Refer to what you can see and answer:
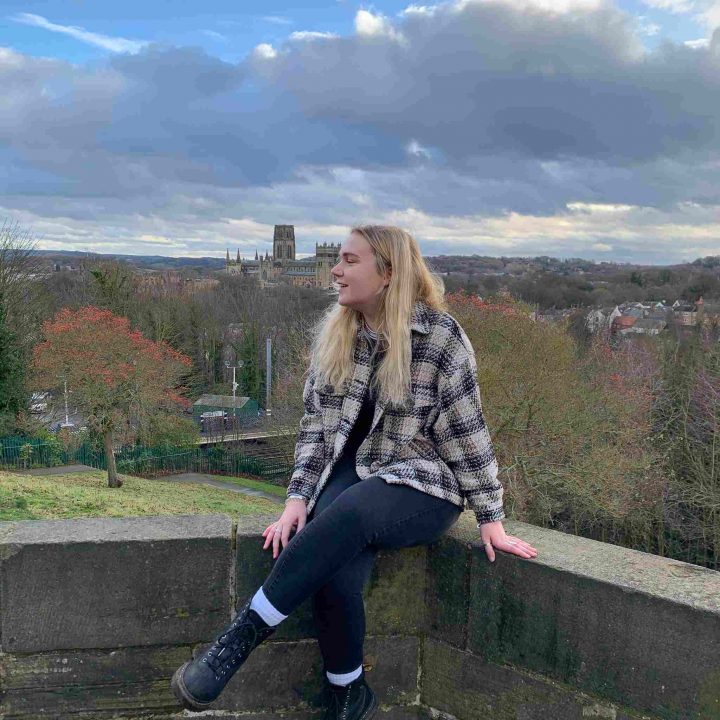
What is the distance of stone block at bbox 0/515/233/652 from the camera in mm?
2469

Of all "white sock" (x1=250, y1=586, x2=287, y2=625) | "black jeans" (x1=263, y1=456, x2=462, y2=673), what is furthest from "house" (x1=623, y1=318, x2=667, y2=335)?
"white sock" (x1=250, y1=586, x2=287, y2=625)

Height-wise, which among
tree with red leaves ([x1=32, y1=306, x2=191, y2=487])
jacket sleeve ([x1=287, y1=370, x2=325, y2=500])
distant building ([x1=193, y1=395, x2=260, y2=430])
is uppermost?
jacket sleeve ([x1=287, y1=370, x2=325, y2=500])

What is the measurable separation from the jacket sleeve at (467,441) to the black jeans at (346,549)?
11 cm

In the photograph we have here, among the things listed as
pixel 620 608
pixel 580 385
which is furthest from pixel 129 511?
pixel 620 608

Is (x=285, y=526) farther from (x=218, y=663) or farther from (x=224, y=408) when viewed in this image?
(x=224, y=408)

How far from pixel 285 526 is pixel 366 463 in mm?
382

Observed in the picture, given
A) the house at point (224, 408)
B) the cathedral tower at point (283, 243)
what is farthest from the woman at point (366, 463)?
the cathedral tower at point (283, 243)

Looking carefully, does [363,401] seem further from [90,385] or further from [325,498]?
[90,385]

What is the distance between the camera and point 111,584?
8.27 feet

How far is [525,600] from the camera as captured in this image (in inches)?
98.0

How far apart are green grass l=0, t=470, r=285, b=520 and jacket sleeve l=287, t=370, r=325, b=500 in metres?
6.54

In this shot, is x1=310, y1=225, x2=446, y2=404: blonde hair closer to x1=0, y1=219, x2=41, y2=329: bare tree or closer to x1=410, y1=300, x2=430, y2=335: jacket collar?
x1=410, y1=300, x2=430, y2=335: jacket collar

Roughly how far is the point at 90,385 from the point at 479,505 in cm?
2098

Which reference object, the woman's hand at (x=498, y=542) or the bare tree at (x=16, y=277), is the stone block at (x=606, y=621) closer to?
the woman's hand at (x=498, y=542)
